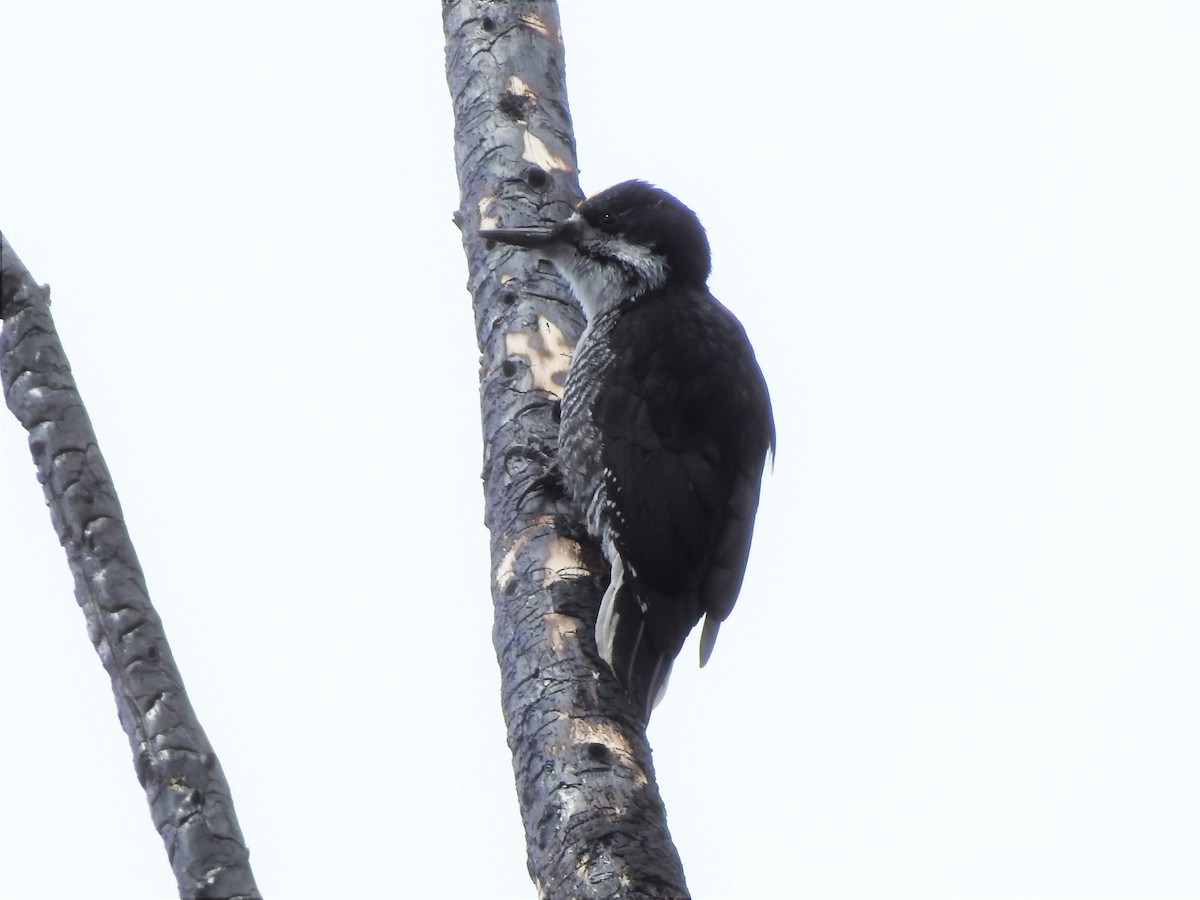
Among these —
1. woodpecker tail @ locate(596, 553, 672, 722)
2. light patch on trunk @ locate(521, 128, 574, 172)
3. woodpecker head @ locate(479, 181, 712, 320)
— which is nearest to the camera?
woodpecker tail @ locate(596, 553, 672, 722)

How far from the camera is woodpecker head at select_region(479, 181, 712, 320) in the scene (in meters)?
4.18

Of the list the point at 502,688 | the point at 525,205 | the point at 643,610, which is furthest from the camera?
the point at 525,205

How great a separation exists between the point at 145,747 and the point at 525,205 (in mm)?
2627

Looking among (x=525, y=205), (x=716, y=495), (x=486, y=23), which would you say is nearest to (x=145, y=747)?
(x=716, y=495)

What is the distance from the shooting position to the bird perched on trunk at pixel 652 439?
11.5 feet

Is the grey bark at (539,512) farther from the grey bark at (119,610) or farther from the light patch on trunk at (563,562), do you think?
the grey bark at (119,610)

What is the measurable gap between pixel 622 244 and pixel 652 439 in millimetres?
793

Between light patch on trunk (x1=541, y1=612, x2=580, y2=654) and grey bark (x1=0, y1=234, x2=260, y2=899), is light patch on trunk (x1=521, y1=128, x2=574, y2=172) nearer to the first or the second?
light patch on trunk (x1=541, y1=612, x2=580, y2=654)

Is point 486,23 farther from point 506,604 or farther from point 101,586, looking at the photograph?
point 101,586

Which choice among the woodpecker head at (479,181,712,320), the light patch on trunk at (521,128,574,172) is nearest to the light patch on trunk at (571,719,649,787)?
the woodpecker head at (479,181,712,320)

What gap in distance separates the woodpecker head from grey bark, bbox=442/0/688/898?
66 millimetres

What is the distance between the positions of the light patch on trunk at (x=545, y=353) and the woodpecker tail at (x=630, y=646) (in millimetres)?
590

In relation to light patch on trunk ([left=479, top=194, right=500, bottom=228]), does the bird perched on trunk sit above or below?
below

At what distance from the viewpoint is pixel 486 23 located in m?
4.53
